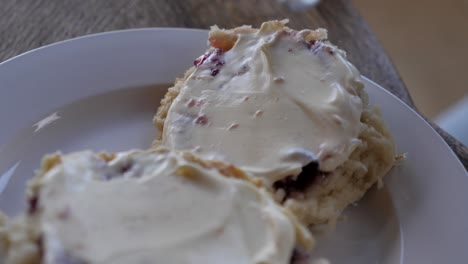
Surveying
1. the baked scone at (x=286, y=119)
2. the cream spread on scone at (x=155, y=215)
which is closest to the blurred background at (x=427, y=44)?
the baked scone at (x=286, y=119)

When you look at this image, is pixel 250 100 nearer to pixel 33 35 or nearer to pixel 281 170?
pixel 281 170

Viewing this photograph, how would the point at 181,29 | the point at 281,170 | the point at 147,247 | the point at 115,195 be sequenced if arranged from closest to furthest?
1. the point at 147,247
2. the point at 115,195
3. the point at 281,170
4. the point at 181,29

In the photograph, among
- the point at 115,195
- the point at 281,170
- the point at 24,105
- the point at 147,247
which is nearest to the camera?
the point at 147,247

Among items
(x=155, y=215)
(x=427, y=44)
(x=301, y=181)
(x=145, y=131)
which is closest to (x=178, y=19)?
(x=145, y=131)

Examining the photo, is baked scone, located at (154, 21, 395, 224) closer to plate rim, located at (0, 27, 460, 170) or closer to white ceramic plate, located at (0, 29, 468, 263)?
white ceramic plate, located at (0, 29, 468, 263)

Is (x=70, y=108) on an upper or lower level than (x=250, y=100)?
upper

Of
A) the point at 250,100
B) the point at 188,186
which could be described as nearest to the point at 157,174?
the point at 188,186

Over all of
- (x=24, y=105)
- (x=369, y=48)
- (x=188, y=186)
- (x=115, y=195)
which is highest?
(x=24, y=105)

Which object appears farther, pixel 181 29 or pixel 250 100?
pixel 181 29

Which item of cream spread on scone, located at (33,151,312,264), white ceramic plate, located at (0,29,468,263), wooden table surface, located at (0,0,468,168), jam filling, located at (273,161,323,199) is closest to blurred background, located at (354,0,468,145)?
wooden table surface, located at (0,0,468,168)
